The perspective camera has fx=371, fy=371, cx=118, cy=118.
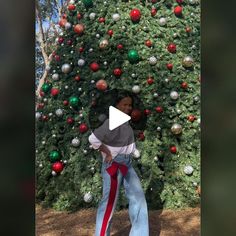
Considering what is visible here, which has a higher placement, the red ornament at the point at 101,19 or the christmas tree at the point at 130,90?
the red ornament at the point at 101,19

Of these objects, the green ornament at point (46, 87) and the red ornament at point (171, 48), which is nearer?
the red ornament at point (171, 48)

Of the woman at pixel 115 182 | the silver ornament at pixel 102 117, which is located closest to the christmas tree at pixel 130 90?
the silver ornament at pixel 102 117

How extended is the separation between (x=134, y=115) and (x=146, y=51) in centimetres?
86

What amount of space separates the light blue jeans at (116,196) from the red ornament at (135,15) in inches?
73.0

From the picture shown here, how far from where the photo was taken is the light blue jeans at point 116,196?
9.50ft

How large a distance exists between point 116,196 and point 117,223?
1185 mm

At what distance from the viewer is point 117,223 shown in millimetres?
3982

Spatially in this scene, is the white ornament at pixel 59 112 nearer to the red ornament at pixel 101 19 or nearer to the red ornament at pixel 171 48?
the red ornament at pixel 101 19

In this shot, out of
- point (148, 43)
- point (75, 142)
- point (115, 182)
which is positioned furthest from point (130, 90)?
point (115, 182)

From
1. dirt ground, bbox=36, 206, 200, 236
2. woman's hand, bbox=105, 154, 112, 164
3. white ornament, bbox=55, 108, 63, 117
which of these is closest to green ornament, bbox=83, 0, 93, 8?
white ornament, bbox=55, 108, 63, 117
